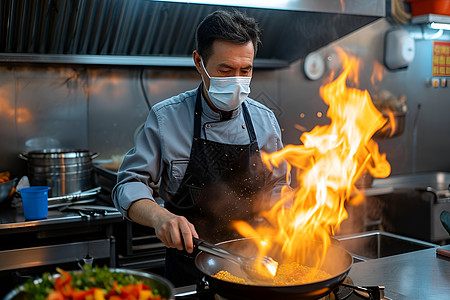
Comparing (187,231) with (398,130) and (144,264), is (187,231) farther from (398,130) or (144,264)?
(398,130)

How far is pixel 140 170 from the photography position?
195 cm

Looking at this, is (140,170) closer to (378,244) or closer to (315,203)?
(315,203)

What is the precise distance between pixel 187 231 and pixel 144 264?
1.87 m

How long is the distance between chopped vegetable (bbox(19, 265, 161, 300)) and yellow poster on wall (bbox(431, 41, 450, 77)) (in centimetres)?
496

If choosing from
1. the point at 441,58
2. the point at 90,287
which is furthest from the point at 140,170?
the point at 441,58

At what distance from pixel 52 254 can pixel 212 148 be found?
136 cm

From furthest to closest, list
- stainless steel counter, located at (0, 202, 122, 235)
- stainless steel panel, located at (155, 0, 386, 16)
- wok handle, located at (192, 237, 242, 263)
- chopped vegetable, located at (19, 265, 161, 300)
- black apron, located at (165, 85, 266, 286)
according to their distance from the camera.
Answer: stainless steel panel, located at (155, 0, 386, 16) < stainless steel counter, located at (0, 202, 122, 235) < black apron, located at (165, 85, 266, 286) < wok handle, located at (192, 237, 242, 263) < chopped vegetable, located at (19, 265, 161, 300)

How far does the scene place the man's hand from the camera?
4.59 ft

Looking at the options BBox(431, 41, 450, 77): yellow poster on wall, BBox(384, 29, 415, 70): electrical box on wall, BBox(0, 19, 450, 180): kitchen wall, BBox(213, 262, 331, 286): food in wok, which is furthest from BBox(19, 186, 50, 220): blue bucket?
BBox(431, 41, 450, 77): yellow poster on wall

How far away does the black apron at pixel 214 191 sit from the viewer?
2115 mm

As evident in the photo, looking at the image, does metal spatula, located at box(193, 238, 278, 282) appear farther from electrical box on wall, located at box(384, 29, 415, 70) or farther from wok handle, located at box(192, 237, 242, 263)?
electrical box on wall, located at box(384, 29, 415, 70)

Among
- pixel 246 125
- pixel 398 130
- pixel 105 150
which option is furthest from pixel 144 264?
pixel 398 130

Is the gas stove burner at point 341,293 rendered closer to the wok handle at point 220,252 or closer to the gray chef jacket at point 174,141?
the wok handle at point 220,252

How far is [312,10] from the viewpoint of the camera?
321 cm
